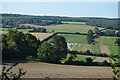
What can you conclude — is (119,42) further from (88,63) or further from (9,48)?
(9,48)

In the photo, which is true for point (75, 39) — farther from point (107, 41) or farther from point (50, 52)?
point (50, 52)

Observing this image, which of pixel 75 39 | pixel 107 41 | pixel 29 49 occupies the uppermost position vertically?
→ pixel 75 39

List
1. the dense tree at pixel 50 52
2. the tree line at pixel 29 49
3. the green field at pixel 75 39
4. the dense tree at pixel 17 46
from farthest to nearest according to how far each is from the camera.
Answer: the green field at pixel 75 39, the dense tree at pixel 17 46, the tree line at pixel 29 49, the dense tree at pixel 50 52

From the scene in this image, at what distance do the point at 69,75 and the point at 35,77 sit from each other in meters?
2.36

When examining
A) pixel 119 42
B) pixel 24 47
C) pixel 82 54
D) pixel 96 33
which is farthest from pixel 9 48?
pixel 96 33

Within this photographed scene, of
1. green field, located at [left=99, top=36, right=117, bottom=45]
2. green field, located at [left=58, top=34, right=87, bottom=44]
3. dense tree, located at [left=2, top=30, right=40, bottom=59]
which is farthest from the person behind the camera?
green field, located at [left=58, top=34, right=87, bottom=44]

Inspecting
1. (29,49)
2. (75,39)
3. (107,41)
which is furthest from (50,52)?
(75,39)

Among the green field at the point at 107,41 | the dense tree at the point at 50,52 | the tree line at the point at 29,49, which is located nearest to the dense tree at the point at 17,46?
the tree line at the point at 29,49

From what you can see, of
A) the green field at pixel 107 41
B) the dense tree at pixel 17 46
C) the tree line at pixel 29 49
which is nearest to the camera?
the tree line at pixel 29 49

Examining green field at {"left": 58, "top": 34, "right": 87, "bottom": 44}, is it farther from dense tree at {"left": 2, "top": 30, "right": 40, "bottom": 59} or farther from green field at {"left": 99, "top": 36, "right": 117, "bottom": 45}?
dense tree at {"left": 2, "top": 30, "right": 40, "bottom": 59}

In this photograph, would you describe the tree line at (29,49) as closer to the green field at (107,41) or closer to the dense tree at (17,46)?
the dense tree at (17,46)

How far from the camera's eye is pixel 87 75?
14.2 m

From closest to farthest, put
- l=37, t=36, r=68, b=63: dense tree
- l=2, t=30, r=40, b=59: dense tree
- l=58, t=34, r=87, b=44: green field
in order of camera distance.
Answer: l=37, t=36, r=68, b=63: dense tree, l=2, t=30, r=40, b=59: dense tree, l=58, t=34, r=87, b=44: green field

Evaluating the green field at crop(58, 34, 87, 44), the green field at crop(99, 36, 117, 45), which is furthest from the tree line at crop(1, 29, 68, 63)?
Answer: the green field at crop(58, 34, 87, 44)
